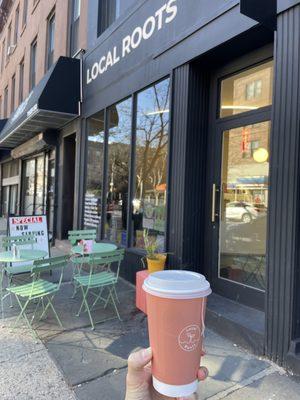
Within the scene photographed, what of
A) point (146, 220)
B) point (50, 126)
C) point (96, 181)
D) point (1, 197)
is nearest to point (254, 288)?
point (146, 220)

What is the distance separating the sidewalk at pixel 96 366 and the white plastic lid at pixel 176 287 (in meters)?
1.41

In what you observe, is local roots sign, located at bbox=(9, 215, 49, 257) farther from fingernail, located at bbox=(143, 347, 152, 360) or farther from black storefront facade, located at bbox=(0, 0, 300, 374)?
fingernail, located at bbox=(143, 347, 152, 360)

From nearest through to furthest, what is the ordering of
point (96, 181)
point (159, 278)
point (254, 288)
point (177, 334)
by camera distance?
point (177, 334) → point (159, 278) → point (254, 288) → point (96, 181)

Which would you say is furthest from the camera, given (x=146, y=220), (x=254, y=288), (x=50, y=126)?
(x=50, y=126)

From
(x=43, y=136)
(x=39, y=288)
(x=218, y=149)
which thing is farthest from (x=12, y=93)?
(x=39, y=288)

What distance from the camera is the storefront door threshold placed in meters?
3.44

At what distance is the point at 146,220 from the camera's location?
5926 millimetres

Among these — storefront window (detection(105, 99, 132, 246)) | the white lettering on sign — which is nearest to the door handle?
storefront window (detection(105, 99, 132, 246))

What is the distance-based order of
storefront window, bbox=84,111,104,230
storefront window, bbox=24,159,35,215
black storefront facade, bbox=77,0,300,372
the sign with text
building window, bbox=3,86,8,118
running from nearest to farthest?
black storefront facade, bbox=77,0,300,372, the sign with text, storefront window, bbox=84,111,104,230, storefront window, bbox=24,159,35,215, building window, bbox=3,86,8,118

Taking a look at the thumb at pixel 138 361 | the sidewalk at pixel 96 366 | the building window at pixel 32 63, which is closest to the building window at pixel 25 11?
the building window at pixel 32 63

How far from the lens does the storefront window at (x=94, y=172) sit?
24.9 ft

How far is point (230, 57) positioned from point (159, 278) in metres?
3.60

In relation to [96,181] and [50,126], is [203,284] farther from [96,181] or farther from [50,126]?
[50,126]

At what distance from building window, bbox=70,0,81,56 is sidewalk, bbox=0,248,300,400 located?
286 inches
